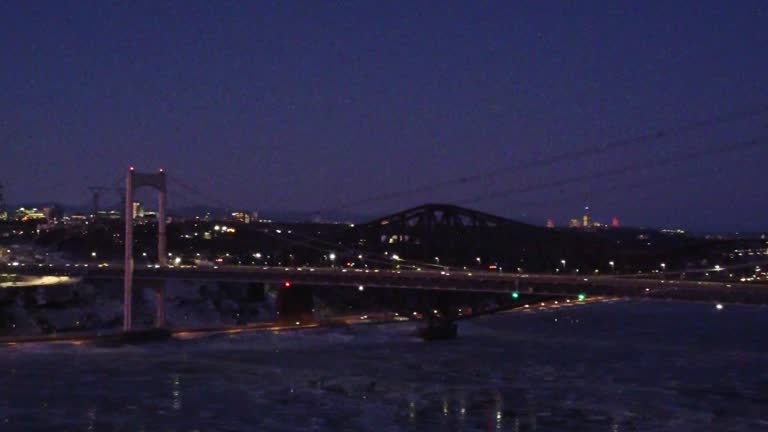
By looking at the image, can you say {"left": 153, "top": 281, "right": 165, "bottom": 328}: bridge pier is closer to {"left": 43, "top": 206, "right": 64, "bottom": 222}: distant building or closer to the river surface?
the river surface

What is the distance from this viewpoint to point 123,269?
4675 cm

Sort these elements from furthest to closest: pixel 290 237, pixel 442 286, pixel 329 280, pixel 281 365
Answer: pixel 290 237, pixel 329 280, pixel 442 286, pixel 281 365

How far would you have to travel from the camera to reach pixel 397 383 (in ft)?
92.7

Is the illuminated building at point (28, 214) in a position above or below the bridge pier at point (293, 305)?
above

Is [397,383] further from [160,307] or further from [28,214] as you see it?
[28,214]

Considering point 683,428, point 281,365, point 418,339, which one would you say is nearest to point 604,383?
point 683,428

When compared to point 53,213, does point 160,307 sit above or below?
below

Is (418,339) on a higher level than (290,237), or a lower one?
lower

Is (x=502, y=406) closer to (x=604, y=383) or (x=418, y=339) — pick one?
(x=604, y=383)

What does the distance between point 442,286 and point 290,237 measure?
48171 millimetres

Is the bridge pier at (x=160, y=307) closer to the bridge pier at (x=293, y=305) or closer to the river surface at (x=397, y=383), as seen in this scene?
the river surface at (x=397, y=383)

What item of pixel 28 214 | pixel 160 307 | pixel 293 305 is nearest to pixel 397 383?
pixel 160 307

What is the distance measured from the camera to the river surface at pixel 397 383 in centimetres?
2245

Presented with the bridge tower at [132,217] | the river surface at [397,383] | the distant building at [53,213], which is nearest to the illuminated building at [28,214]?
the distant building at [53,213]
